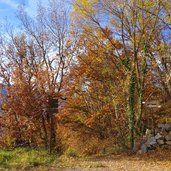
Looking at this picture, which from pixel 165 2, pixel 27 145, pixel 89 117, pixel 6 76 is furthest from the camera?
pixel 6 76

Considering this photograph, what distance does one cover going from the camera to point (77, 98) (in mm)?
21328

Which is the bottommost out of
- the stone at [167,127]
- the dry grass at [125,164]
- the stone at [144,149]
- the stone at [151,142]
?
the dry grass at [125,164]

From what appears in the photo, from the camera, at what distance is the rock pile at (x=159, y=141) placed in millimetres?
15209

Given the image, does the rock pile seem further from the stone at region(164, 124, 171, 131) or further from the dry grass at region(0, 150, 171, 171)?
the dry grass at region(0, 150, 171, 171)

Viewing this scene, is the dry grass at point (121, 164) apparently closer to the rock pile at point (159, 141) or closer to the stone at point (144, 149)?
the stone at point (144, 149)

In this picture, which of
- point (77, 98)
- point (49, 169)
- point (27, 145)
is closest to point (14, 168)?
point (49, 169)

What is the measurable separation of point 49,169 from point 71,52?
38.3ft

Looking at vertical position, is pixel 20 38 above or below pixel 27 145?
above

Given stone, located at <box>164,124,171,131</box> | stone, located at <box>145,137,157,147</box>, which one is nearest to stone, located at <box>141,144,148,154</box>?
stone, located at <box>145,137,157,147</box>

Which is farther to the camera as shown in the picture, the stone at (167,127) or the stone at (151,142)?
the stone at (167,127)

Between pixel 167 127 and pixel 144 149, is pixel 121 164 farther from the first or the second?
pixel 167 127

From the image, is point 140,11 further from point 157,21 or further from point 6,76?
point 6,76

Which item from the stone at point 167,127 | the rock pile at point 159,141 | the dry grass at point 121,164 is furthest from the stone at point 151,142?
the dry grass at point 121,164

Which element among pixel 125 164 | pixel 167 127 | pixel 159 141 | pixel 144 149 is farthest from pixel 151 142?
pixel 125 164
